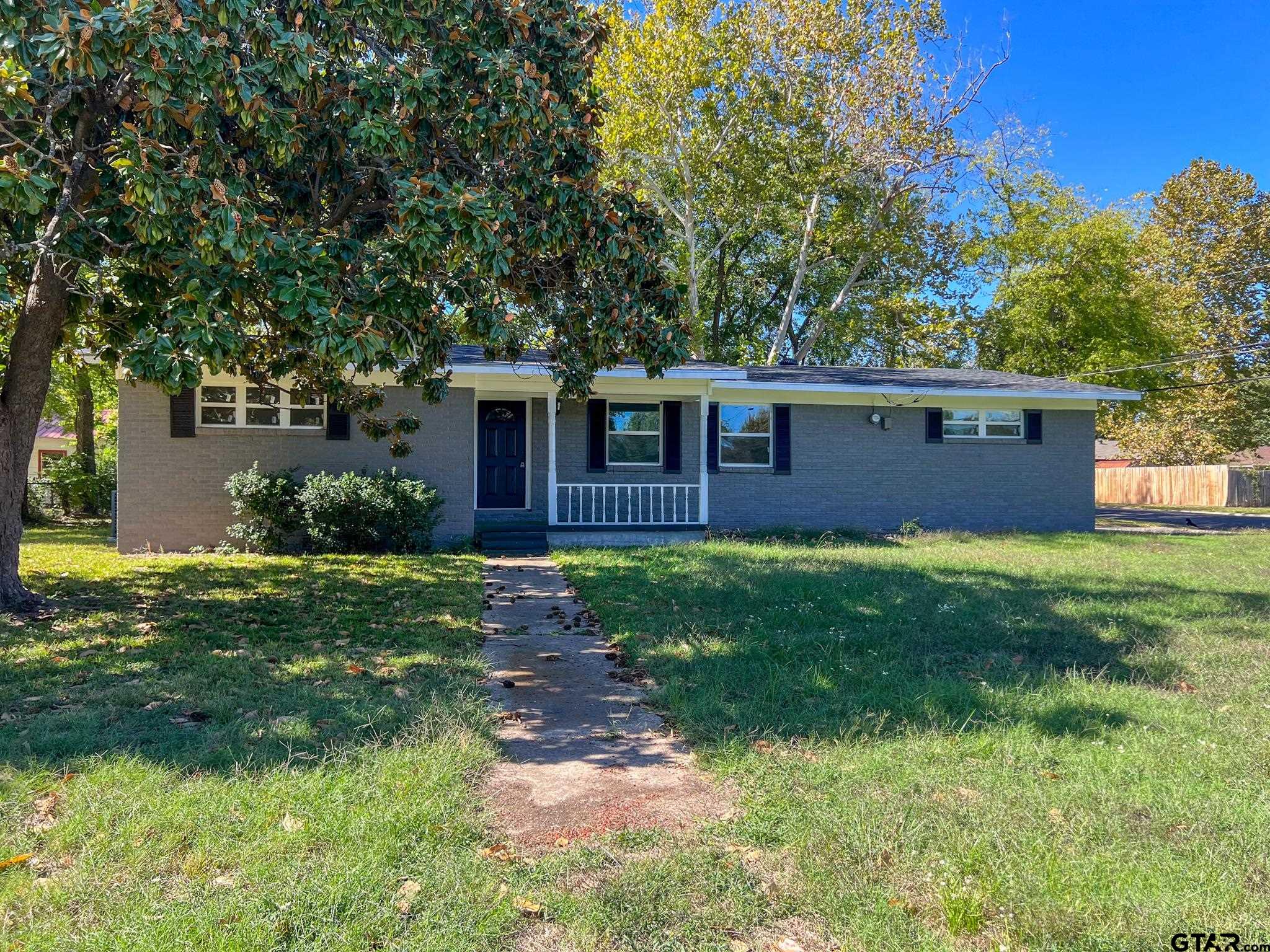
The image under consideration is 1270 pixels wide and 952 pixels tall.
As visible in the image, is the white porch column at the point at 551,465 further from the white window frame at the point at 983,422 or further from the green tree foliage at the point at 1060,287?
the green tree foliage at the point at 1060,287

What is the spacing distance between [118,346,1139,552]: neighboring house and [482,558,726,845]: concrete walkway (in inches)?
255

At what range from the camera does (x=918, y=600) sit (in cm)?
801

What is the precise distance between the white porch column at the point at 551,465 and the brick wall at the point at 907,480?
138 inches

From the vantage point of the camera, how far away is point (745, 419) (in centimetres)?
1584

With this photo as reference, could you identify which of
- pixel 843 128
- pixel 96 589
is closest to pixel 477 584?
pixel 96 589

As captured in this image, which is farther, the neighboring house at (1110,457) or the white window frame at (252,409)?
the neighboring house at (1110,457)

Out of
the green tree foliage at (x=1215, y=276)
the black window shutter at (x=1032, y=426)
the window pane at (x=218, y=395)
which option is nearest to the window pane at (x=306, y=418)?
the window pane at (x=218, y=395)

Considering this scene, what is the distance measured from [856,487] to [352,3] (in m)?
12.5

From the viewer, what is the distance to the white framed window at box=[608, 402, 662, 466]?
14.7m

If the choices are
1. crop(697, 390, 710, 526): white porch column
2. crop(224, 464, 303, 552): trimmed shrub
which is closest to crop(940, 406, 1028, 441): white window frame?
crop(697, 390, 710, 526): white porch column

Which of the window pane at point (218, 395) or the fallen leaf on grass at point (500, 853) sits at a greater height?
the window pane at point (218, 395)

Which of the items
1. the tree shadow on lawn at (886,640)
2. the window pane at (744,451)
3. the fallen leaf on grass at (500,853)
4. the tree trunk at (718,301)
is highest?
the tree trunk at (718,301)

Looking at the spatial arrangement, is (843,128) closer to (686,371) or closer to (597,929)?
(686,371)

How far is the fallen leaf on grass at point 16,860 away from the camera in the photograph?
2.93 m
